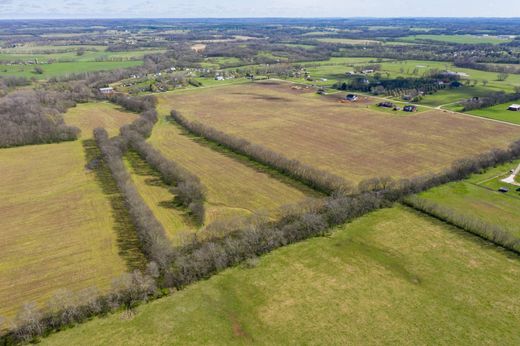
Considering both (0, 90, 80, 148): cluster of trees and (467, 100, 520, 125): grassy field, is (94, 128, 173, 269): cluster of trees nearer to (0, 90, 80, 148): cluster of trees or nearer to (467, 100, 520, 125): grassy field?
(0, 90, 80, 148): cluster of trees

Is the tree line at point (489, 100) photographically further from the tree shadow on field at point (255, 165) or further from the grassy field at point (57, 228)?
the grassy field at point (57, 228)

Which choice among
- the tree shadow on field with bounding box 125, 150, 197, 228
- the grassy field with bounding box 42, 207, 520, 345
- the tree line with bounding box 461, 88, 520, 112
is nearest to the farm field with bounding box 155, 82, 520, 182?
the tree line with bounding box 461, 88, 520, 112

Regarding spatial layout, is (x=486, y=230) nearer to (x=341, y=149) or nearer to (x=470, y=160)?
(x=470, y=160)

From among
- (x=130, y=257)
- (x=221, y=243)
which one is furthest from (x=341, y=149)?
(x=130, y=257)

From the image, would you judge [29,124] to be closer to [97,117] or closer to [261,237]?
[97,117]

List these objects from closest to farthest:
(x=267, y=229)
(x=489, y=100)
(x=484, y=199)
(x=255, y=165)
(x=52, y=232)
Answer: (x=267, y=229)
(x=52, y=232)
(x=484, y=199)
(x=255, y=165)
(x=489, y=100)

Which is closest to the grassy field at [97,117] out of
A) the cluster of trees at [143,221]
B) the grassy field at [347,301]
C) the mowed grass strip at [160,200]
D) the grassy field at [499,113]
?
the mowed grass strip at [160,200]

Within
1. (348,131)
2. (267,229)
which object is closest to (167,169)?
(267,229)
